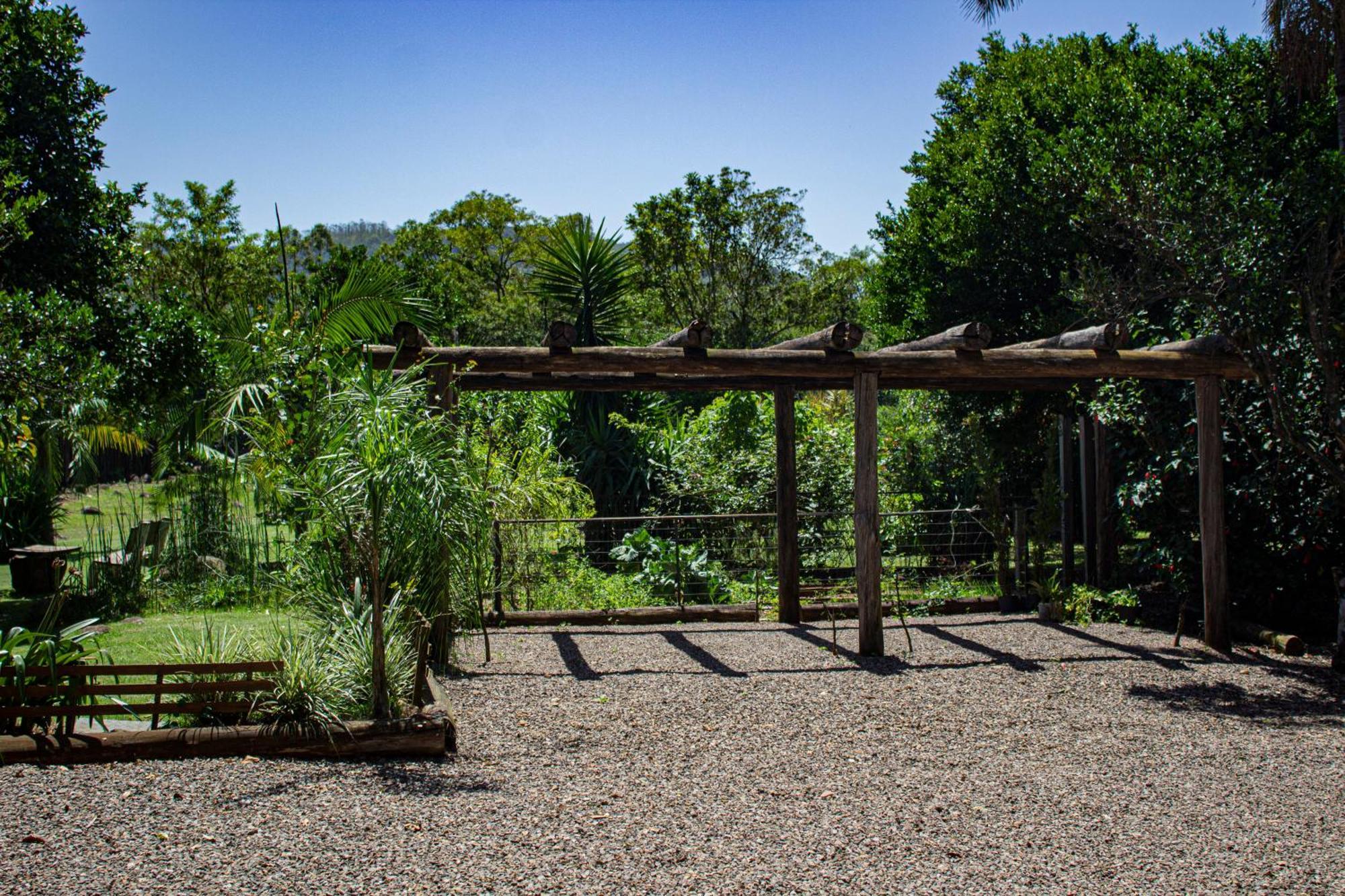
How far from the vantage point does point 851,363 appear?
7820 mm

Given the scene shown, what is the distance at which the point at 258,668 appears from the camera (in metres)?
5.21

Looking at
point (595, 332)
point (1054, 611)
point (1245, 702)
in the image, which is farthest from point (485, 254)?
point (1245, 702)

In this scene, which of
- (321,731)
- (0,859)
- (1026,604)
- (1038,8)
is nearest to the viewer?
(0,859)

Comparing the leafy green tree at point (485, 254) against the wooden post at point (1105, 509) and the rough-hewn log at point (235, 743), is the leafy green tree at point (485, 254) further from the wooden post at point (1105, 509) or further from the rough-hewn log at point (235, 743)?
the rough-hewn log at point (235, 743)

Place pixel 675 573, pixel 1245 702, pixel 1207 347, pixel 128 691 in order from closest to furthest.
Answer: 1. pixel 128 691
2. pixel 1245 702
3. pixel 1207 347
4. pixel 675 573

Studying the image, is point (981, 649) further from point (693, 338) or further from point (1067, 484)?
point (1067, 484)

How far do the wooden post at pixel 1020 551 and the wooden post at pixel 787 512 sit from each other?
2.72 m

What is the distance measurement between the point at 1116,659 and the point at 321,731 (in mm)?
5908

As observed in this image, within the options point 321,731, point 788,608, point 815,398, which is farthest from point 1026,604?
point 815,398

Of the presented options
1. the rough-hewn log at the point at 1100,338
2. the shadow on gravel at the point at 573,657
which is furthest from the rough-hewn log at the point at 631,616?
the rough-hewn log at the point at 1100,338

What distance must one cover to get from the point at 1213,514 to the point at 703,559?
5.09 m

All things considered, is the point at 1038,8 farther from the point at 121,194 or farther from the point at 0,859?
the point at 0,859

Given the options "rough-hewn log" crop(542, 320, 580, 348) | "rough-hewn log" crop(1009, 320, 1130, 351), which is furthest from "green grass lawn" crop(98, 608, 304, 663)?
"rough-hewn log" crop(1009, 320, 1130, 351)

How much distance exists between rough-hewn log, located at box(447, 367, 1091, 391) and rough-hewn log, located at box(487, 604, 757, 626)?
7.10 ft
